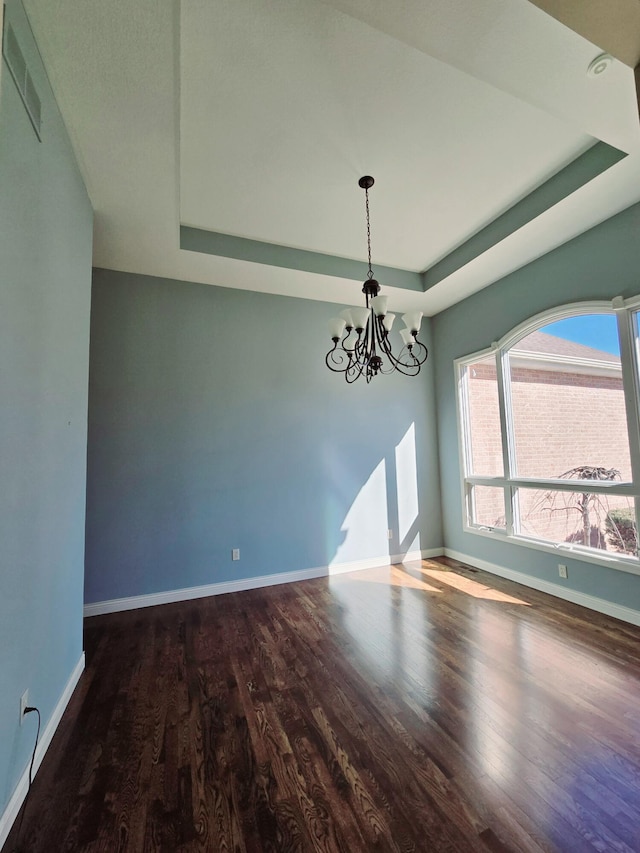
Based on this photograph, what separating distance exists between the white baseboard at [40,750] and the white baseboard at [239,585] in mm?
847

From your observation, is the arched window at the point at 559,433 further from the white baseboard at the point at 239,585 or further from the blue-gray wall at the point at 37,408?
the blue-gray wall at the point at 37,408

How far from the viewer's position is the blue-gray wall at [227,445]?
3.22 m

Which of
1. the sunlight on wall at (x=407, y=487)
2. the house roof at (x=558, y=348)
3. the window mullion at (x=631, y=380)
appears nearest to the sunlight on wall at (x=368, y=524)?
the sunlight on wall at (x=407, y=487)

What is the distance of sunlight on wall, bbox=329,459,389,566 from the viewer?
403 centimetres

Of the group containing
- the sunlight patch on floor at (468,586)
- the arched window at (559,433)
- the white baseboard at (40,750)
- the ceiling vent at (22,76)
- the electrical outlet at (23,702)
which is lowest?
the sunlight patch on floor at (468,586)

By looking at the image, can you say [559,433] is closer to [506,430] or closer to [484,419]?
[506,430]

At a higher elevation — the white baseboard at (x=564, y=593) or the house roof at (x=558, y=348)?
the house roof at (x=558, y=348)

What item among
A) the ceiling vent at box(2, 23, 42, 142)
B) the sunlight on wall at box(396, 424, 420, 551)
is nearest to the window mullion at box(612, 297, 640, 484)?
the sunlight on wall at box(396, 424, 420, 551)

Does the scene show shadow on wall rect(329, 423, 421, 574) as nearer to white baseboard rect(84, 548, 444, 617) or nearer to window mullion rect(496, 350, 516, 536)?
white baseboard rect(84, 548, 444, 617)

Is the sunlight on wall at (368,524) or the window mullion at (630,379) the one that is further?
the sunlight on wall at (368,524)

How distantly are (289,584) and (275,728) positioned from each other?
192 centimetres

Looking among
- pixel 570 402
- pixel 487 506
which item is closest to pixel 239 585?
pixel 487 506

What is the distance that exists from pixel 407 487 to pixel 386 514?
448mm

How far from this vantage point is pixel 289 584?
367cm
